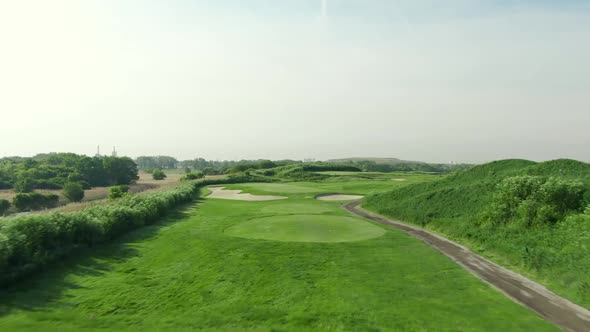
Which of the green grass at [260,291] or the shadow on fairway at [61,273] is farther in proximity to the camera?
the shadow on fairway at [61,273]

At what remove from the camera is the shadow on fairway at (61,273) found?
15.0 metres

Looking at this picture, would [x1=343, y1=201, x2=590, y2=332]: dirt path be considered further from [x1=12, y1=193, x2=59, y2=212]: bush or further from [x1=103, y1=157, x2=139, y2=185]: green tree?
[x1=103, y1=157, x2=139, y2=185]: green tree

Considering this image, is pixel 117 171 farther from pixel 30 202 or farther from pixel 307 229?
pixel 307 229

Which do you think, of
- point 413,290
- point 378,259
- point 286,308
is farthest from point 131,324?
point 378,259

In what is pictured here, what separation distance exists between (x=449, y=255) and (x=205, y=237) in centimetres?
1716

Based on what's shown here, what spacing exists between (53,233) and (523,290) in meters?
25.4

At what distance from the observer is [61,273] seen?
18.6m

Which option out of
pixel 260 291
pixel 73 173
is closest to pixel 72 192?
pixel 73 173

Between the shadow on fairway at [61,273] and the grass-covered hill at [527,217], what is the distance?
2288 cm

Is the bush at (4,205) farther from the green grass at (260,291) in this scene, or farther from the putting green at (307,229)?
the putting green at (307,229)

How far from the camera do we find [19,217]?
20.0 metres

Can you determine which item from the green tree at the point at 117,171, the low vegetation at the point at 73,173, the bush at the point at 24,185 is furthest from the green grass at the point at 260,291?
the green tree at the point at 117,171

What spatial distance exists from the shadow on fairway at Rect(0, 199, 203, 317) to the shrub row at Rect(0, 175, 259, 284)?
50 cm

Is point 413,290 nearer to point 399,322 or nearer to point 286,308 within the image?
point 399,322
